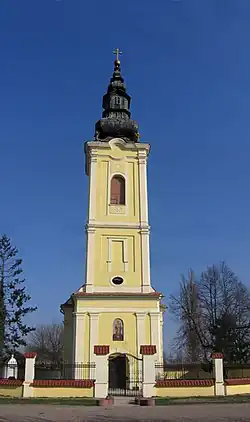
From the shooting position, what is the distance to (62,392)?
18.9m

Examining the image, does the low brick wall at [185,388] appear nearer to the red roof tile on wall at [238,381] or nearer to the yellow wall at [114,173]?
the red roof tile on wall at [238,381]

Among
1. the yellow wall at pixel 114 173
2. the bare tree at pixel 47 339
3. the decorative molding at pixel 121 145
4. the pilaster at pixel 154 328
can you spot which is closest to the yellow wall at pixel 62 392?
the pilaster at pixel 154 328

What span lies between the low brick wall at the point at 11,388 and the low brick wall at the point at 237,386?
846 cm

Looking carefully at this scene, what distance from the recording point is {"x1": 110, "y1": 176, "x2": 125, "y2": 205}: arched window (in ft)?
92.7

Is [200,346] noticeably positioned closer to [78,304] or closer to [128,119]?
[78,304]

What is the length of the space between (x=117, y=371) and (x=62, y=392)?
18.1 ft

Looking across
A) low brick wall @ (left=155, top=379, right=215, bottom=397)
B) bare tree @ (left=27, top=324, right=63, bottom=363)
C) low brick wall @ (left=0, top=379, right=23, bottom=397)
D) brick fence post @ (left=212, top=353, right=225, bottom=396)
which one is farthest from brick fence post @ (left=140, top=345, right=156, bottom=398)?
bare tree @ (left=27, top=324, right=63, bottom=363)

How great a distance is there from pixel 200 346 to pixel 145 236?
13735 millimetres

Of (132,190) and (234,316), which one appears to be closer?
(132,190)

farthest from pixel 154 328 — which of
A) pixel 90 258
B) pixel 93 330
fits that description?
pixel 90 258

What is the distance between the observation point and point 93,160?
28688mm

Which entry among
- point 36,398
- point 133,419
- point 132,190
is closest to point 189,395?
point 36,398

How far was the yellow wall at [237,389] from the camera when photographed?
19406 mm

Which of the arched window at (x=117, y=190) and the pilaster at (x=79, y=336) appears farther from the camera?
the arched window at (x=117, y=190)
